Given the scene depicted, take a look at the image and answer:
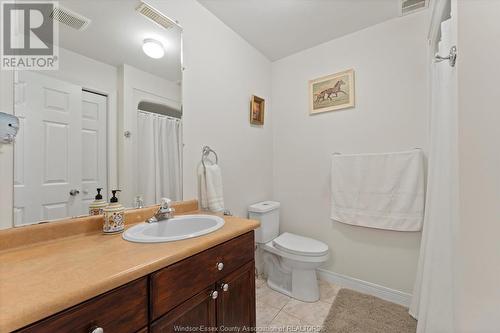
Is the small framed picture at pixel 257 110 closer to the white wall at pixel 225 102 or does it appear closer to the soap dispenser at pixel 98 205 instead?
the white wall at pixel 225 102

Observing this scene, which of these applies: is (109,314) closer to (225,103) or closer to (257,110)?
(225,103)

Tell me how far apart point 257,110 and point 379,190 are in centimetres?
135

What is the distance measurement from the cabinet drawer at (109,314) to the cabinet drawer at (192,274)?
4 cm

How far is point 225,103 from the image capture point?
5.97 feet

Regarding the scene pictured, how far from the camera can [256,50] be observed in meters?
2.22

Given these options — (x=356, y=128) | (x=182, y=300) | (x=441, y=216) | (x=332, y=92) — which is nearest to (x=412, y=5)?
(x=332, y=92)

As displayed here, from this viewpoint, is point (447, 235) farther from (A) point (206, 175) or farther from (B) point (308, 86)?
(B) point (308, 86)

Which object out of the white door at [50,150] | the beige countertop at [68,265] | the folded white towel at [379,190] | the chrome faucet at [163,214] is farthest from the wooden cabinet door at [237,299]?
the folded white towel at [379,190]

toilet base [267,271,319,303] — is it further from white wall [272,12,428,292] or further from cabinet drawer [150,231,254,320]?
cabinet drawer [150,231,254,320]

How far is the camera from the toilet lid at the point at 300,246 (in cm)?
168

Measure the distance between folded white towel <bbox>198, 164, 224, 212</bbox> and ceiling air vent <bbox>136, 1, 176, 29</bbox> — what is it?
97 cm

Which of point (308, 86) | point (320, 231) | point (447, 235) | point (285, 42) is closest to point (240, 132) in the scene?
point (308, 86)

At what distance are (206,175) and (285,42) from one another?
5.23ft

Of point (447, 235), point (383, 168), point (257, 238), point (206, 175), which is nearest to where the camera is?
point (447, 235)
